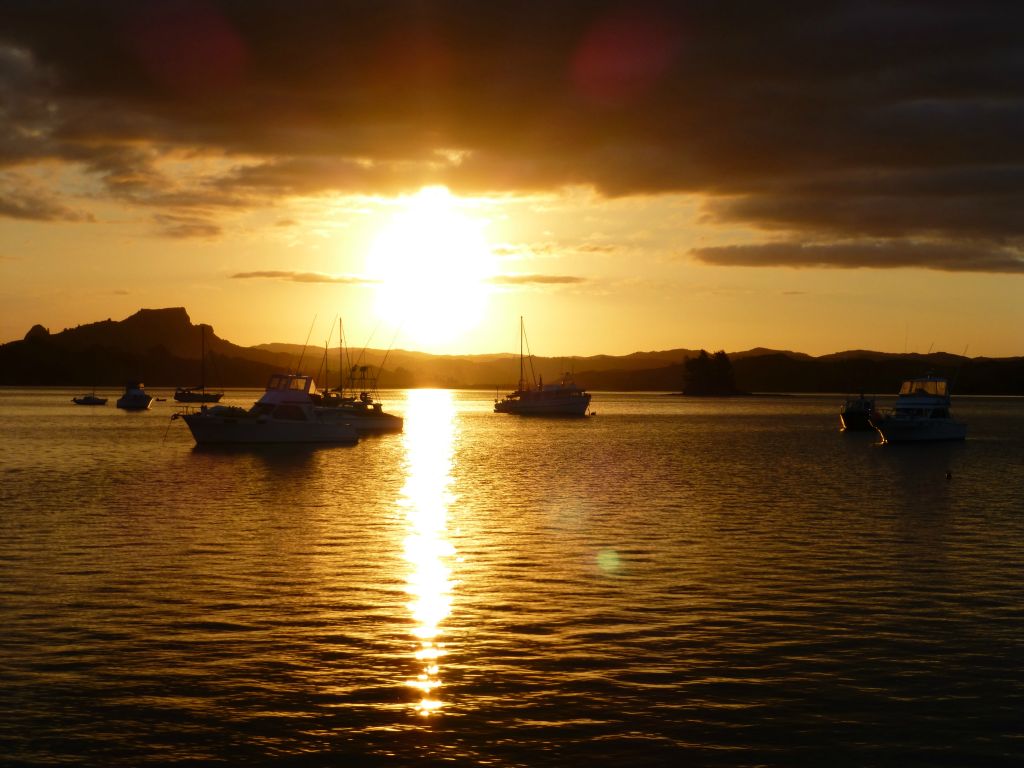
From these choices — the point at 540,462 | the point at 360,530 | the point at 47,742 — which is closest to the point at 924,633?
the point at 47,742

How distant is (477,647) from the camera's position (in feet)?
64.1

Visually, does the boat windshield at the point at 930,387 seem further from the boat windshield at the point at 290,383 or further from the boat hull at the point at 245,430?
the boat hull at the point at 245,430

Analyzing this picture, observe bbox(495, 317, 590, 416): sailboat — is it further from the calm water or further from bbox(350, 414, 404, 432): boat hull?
the calm water

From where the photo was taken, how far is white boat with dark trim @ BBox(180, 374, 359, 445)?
80562 mm

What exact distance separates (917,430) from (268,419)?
58.4m

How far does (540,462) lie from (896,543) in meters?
42.5

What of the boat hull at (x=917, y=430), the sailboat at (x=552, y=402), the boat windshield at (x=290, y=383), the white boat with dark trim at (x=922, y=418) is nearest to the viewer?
the boat windshield at (x=290, y=383)

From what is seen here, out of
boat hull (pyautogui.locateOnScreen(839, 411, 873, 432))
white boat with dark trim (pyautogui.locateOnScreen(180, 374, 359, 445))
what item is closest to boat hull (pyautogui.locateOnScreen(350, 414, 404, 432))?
white boat with dark trim (pyautogui.locateOnScreen(180, 374, 359, 445))

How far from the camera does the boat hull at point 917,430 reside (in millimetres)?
96062

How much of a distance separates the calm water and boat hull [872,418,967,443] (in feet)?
161

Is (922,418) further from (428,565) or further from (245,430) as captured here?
(428,565)

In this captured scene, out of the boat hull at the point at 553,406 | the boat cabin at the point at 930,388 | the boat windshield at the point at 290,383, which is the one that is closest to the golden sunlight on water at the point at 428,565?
the boat windshield at the point at 290,383

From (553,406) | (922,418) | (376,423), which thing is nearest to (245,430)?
(376,423)

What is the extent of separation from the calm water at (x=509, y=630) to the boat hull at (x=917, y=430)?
48973mm
